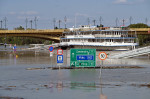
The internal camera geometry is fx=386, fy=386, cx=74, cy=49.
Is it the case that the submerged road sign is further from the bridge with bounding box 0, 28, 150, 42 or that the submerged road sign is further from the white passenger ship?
the bridge with bounding box 0, 28, 150, 42

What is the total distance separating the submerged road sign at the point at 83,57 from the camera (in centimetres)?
3428

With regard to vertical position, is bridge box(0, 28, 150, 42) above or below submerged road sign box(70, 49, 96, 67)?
above

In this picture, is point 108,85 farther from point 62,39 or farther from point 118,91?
point 62,39

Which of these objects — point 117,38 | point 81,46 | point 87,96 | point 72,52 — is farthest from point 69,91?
point 81,46

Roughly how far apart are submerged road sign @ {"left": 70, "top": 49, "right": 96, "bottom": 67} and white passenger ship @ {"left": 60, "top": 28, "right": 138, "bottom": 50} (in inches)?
2348

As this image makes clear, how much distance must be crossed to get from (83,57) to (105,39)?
2575 inches

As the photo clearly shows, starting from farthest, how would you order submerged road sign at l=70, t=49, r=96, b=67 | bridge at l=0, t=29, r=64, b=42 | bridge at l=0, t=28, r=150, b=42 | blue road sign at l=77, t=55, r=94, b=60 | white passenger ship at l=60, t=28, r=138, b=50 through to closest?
1. bridge at l=0, t=29, r=64, b=42
2. bridge at l=0, t=28, r=150, b=42
3. white passenger ship at l=60, t=28, r=138, b=50
4. blue road sign at l=77, t=55, r=94, b=60
5. submerged road sign at l=70, t=49, r=96, b=67

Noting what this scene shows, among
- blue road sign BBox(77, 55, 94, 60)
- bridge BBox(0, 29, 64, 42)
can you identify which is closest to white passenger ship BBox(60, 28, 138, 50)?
bridge BBox(0, 29, 64, 42)

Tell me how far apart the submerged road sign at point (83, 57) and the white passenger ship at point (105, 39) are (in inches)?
2348

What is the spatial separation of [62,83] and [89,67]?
41.7 ft

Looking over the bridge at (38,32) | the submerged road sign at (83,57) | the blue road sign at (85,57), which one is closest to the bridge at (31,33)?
the bridge at (38,32)

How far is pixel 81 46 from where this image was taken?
10431cm

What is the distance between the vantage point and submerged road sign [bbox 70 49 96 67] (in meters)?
34.3

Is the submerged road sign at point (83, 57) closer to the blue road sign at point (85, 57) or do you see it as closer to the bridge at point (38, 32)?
the blue road sign at point (85, 57)
